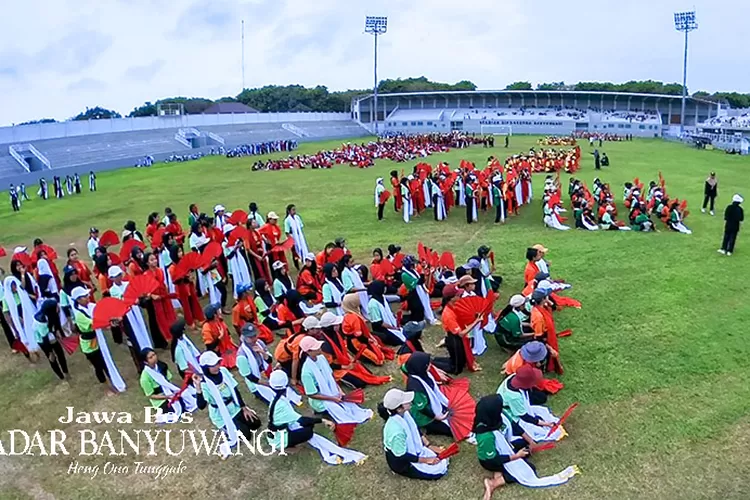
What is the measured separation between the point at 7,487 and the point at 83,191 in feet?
71.9

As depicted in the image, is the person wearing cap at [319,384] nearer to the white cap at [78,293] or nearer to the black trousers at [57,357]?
the white cap at [78,293]

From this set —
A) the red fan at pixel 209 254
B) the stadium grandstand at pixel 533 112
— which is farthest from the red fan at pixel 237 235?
the stadium grandstand at pixel 533 112

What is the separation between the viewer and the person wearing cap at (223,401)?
5.16m

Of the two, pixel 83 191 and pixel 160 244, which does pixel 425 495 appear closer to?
pixel 160 244

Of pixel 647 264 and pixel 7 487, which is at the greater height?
pixel 647 264

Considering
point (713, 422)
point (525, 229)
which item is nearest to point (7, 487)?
point (713, 422)

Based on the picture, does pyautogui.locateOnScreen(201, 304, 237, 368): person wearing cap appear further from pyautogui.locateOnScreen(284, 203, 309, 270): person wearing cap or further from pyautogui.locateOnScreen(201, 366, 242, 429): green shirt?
pyautogui.locateOnScreen(284, 203, 309, 270): person wearing cap

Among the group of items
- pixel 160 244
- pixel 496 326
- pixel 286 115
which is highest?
pixel 286 115

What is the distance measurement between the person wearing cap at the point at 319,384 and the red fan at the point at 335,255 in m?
3.10

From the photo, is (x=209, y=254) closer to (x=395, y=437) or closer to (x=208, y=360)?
(x=208, y=360)

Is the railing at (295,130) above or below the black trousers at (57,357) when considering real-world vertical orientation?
above

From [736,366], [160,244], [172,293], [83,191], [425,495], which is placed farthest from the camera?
[83,191]

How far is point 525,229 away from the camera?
1409cm

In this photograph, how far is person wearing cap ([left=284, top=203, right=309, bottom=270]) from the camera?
11008 millimetres
